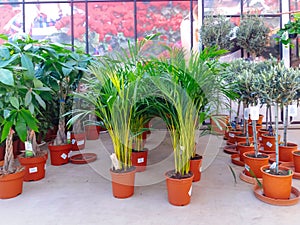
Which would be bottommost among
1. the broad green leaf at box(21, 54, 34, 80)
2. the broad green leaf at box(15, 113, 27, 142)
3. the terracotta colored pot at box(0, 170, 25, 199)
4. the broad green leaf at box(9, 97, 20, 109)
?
the terracotta colored pot at box(0, 170, 25, 199)

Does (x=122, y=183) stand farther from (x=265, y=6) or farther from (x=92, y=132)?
(x=265, y=6)

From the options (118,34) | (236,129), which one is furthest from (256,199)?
(118,34)

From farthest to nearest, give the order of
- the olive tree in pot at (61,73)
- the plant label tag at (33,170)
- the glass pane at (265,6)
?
the glass pane at (265,6), the olive tree in pot at (61,73), the plant label tag at (33,170)

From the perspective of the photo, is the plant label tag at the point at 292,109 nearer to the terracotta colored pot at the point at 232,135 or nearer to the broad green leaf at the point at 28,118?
the terracotta colored pot at the point at 232,135

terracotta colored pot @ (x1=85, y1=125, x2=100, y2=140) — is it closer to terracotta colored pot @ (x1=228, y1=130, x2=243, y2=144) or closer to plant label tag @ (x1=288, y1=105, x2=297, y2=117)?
terracotta colored pot @ (x1=228, y1=130, x2=243, y2=144)

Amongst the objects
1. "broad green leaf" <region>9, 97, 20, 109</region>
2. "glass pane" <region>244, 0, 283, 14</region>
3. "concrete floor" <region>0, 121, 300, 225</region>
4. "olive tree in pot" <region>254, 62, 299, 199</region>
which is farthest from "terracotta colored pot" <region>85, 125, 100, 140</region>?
"glass pane" <region>244, 0, 283, 14</region>

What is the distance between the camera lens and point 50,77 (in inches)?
120

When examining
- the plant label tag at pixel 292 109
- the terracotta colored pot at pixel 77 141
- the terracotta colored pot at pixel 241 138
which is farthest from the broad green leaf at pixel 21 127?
the terracotta colored pot at pixel 241 138

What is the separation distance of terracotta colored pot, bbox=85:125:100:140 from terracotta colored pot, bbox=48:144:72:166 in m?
1.26

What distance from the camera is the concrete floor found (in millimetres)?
2045

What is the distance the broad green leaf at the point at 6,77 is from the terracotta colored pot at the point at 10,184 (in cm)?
87

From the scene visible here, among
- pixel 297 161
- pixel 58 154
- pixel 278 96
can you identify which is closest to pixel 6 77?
pixel 58 154

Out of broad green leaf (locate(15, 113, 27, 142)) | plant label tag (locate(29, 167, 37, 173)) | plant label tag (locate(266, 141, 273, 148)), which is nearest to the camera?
broad green leaf (locate(15, 113, 27, 142))

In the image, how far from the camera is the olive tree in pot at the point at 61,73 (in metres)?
2.98
